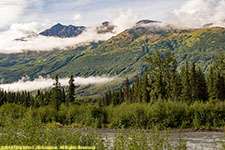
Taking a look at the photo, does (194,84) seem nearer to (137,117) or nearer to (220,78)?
(220,78)

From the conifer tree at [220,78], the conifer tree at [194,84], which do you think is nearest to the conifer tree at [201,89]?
the conifer tree at [194,84]

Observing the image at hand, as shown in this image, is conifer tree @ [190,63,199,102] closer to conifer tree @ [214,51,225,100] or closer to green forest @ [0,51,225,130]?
green forest @ [0,51,225,130]

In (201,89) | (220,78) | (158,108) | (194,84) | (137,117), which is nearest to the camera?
(137,117)

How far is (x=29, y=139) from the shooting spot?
13781 mm

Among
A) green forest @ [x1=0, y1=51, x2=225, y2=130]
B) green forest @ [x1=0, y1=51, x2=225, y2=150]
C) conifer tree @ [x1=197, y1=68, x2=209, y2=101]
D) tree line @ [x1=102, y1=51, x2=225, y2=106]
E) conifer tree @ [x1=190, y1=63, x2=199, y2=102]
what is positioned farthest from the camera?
conifer tree @ [x1=197, y1=68, x2=209, y2=101]

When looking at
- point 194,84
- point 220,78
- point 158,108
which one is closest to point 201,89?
point 194,84

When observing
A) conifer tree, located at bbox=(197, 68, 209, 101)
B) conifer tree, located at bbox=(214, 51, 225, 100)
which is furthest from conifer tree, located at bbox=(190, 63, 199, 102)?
conifer tree, located at bbox=(214, 51, 225, 100)

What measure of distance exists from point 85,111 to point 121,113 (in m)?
11.1

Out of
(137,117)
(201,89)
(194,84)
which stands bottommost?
(137,117)

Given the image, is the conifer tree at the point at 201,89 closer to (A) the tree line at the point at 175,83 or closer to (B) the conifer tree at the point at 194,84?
(A) the tree line at the point at 175,83

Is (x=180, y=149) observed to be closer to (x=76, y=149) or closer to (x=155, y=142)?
(x=155, y=142)

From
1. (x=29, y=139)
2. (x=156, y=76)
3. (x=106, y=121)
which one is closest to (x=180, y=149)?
(x=29, y=139)

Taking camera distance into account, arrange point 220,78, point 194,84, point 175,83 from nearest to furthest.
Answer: point 175,83 → point 194,84 → point 220,78

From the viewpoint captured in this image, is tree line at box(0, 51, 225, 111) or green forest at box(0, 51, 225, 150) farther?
tree line at box(0, 51, 225, 111)
